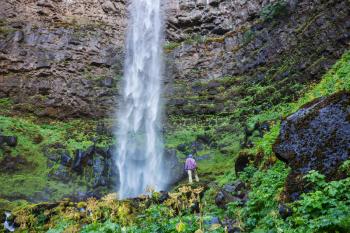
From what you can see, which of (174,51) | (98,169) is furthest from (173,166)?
(174,51)

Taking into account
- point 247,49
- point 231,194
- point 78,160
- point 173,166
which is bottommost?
point 231,194

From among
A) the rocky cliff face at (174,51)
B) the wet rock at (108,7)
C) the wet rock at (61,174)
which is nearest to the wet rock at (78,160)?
the wet rock at (61,174)

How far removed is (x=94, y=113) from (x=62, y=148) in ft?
16.2

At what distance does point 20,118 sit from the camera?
74.1 ft

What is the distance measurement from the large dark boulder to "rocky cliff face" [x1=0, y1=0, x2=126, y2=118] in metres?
19.7

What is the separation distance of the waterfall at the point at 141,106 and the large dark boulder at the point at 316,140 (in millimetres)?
9750

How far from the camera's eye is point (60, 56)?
85.7 feet

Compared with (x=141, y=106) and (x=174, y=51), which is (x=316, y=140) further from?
(x=174, y=51)

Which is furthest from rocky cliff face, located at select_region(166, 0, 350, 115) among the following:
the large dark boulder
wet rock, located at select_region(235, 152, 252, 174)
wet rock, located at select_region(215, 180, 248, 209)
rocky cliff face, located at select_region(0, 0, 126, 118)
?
the large dark boulder

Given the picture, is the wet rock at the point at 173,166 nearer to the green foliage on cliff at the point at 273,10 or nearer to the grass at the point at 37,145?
the grass at the point at 37,145

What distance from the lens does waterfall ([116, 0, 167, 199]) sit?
58.4 ft

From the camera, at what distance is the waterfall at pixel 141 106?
17.8 metres

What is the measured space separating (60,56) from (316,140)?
2406 centimetres

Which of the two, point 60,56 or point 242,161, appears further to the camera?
point 60,56
